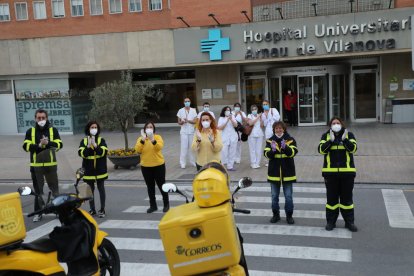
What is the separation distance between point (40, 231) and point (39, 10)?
21.0 m

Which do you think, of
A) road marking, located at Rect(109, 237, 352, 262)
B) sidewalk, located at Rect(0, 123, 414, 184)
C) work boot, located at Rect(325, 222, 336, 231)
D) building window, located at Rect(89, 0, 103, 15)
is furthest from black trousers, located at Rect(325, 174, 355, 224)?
building window, located at Rect(89, 0, 103, 15)

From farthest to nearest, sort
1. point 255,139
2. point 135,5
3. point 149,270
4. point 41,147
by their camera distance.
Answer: point 135,5 → point 255,139 → point 41,147 → point 149,270

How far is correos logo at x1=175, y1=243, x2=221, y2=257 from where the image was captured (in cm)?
380

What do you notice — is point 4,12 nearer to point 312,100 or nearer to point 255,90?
point 255,90

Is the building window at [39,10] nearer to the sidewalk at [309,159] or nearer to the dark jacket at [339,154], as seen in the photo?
the sidewalk at [309,159]

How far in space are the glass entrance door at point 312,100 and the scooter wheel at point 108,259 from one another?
17810 millimetres

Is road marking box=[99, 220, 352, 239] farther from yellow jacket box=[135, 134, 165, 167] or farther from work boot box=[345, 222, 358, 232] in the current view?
yellow jacket box=[135, 134, 165, 167]

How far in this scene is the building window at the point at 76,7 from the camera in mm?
25797

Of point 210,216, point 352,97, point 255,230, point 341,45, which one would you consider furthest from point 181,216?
point 352,97

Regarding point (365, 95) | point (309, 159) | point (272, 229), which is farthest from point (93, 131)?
point (365, 95)

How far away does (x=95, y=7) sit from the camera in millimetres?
25703

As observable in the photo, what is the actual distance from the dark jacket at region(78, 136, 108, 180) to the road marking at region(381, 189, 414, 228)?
5.02 m

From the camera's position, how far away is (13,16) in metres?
26.7

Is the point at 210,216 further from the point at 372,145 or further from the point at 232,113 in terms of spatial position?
the point at 372,145
